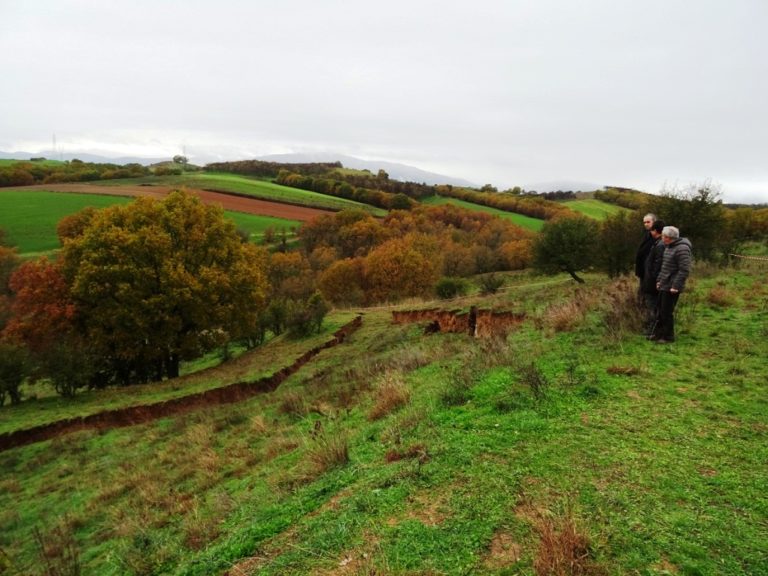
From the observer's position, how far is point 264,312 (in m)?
29.3

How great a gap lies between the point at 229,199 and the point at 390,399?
82.0 metres

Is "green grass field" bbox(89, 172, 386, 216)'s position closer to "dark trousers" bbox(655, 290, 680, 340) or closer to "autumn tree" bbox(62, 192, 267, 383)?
"autumn tree" bbox(62, 192, 267, 383)

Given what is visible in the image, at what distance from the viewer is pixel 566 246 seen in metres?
33.3

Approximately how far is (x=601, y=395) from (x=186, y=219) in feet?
77.4

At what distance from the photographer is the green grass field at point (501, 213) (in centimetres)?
9184

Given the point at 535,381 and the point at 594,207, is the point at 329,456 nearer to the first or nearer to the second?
the point at 535,381

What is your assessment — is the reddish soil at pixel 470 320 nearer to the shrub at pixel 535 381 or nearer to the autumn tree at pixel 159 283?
the shrub at pixel 535 381

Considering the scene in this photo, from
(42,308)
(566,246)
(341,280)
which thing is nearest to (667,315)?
(42,308)

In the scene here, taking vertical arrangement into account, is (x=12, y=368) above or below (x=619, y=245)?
below

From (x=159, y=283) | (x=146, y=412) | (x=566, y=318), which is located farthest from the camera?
(x=159, y=283)

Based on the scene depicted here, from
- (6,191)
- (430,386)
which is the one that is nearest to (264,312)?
(430,386)

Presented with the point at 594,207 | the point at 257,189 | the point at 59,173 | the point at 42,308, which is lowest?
the point at 42,308

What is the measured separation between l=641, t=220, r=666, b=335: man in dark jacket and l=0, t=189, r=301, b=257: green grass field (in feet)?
202

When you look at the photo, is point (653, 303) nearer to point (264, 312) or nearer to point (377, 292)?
point (264, 312)
